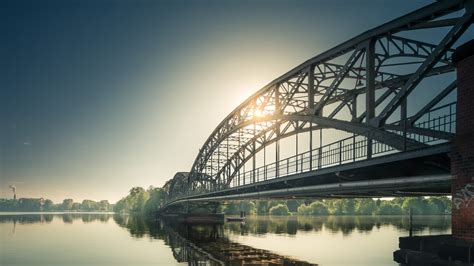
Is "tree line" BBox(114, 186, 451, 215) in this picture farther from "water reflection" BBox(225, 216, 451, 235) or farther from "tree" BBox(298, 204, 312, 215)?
"water reflection" BBox(225, 216, 451, 235)

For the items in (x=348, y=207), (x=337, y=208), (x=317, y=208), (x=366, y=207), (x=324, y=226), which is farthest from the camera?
(x=348, y=207)

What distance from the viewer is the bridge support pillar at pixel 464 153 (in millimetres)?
14773

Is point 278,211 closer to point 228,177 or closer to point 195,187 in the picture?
point 195,187

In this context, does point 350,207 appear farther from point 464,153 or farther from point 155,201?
point 464,153

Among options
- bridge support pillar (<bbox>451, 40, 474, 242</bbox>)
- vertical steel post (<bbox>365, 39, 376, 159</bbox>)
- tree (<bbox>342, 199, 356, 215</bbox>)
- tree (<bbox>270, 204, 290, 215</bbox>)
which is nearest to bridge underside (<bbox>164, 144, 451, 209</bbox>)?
bridge support pillar (<bbox>451, 40, 474, 242</bbox>)

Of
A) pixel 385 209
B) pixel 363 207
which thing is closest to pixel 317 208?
pixel 363 207

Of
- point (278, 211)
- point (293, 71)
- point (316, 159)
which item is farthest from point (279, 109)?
point (278, 211)

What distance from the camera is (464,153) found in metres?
15.1

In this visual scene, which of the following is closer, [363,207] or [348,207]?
[363,207]

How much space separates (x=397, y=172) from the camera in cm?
2241

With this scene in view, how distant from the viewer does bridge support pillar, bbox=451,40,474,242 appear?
14.8 metres

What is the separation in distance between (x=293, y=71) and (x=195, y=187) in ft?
225

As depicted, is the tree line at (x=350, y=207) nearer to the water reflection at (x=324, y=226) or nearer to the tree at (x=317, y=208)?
the tree at (x=317, y=208)

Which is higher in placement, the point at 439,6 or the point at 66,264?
the point at 439,6
